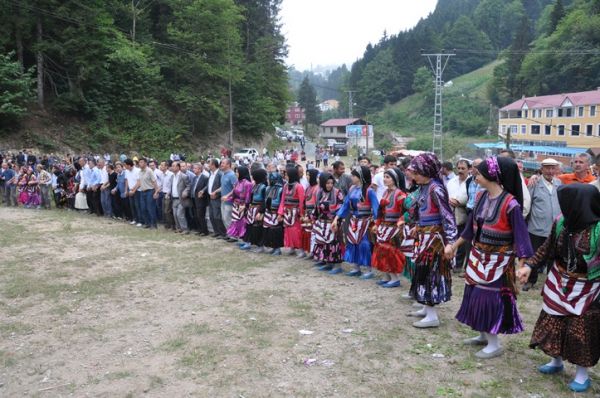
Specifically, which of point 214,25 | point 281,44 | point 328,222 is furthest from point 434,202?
point 281,44

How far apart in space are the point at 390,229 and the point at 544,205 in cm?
249

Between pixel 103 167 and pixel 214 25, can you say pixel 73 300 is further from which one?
pixel 214 25

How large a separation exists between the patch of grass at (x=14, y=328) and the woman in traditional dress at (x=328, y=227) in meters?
4.65

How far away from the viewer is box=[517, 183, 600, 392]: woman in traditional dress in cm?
408

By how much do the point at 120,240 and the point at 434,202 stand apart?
8120 millimetres

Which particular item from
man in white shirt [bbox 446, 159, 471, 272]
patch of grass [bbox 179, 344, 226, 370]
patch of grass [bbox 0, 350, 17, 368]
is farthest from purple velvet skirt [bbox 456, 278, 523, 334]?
patch of grass [bbox 0, 350, 17, 368]

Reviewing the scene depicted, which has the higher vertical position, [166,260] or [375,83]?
[375,83]

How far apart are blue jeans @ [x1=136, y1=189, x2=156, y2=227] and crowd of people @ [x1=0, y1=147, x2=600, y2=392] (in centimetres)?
4

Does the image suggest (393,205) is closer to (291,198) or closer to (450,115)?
(291,198)

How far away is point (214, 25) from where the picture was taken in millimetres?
36906

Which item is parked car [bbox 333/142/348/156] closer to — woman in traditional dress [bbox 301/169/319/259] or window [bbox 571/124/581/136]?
window [bbox 571/124/581/136]

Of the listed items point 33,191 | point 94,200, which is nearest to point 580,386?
point 94,200

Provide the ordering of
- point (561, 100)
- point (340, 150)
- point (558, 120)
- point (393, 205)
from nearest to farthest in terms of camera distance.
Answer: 1. point (393, 205)
2. point (340, 150)
3. point (561, 100)
4. point (558, 120)

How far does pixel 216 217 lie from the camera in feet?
37.9
